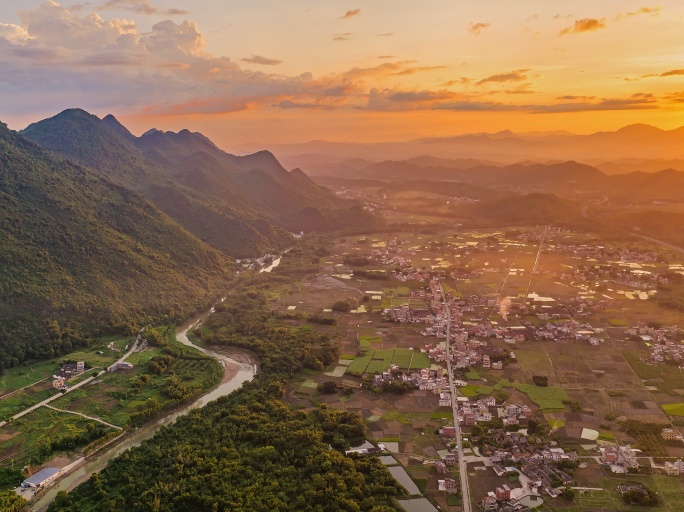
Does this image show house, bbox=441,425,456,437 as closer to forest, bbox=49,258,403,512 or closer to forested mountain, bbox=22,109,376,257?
forest, bbox=49,258,403,512

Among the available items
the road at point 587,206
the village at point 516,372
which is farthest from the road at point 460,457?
the road at point 587,206

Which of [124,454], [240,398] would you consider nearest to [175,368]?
[240,398]

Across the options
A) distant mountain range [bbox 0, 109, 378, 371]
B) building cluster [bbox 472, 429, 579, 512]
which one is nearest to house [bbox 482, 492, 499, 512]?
building cluster [bbox 472, 429, 579, 512]

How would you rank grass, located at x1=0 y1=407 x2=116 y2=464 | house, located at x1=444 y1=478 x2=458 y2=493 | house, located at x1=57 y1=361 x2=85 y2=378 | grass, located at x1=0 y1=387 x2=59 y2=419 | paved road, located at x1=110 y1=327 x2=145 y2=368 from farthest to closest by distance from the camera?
paved road, located at x1=110 y1=327 x2=145 y2=368 → house, located at x1=57 y1=361 x2=85 y2=378 → grass, located at x1=0 y1=387 x2=59 y2=419 → grass, located at x1=0 y1=407 x2=116 y2=464 → house, located at x1=444 y1=478 x2=458 y2=493

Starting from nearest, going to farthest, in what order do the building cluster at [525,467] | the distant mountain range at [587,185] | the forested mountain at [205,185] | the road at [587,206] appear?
the building cluster at [525,467] < the forested mountain at [205,185] < the road at [587,206] < the distant mountain range at [587,185]

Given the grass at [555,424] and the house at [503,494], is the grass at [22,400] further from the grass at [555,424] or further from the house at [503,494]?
the grass at [555,424]

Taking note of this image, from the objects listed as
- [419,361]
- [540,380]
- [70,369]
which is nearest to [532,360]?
[540,380]
